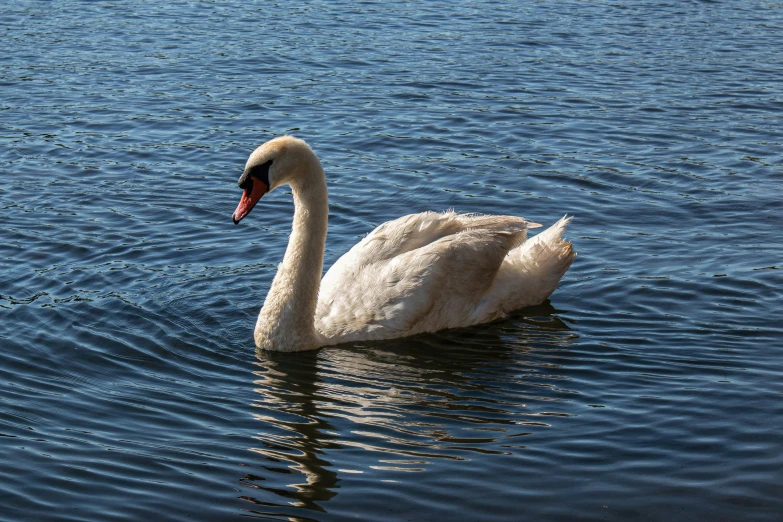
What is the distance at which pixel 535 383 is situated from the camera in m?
9.59

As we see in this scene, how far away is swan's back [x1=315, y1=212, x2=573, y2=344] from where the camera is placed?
35.0 feet

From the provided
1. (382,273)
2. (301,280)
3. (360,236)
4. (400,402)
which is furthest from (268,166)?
(360,236)

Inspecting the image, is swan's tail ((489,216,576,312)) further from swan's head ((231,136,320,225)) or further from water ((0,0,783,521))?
swan's head ((231,136,320,225))

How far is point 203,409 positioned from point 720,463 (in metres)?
3.92

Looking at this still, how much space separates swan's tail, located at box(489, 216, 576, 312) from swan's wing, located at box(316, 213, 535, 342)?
0.24 m

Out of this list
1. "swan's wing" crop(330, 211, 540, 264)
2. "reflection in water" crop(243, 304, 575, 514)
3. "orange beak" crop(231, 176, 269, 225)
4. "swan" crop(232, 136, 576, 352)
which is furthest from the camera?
"swan's wing" crop(330, 211, 540, 264)

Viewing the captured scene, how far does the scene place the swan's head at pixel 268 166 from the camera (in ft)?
33.0

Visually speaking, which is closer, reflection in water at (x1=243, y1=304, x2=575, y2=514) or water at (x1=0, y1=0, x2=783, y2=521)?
water at (x1=0, y1=0, x2=783, y2=521)

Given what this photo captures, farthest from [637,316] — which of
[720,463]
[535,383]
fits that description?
[720,463]

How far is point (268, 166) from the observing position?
10.1 meters

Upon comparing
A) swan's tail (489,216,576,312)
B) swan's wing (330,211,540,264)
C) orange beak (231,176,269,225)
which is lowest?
swan's tail (489,216,576,312)

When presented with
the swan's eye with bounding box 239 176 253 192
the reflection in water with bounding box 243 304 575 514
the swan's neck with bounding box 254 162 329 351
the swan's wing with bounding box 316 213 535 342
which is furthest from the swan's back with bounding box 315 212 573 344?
the swan's eye with bounding box 239 176 253 192

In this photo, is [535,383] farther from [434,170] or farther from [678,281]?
[434,170]

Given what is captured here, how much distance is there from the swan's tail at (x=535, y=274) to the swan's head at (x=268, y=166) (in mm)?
2476
